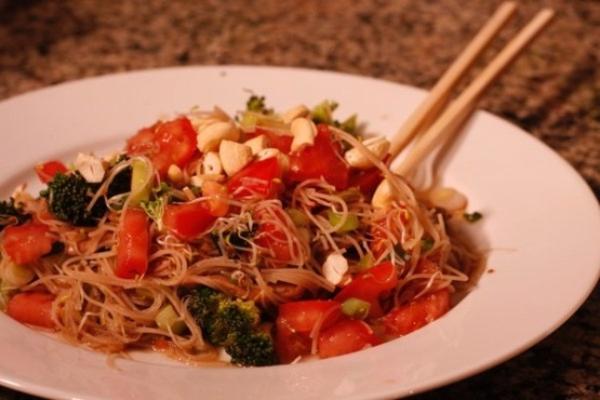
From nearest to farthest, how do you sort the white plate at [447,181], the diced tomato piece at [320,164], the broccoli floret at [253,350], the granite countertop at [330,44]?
the white plate at [447,181] → the broccoli floret at [253,350] → the diced tomato piece at [320,164] → the granite countertop at [330,44]

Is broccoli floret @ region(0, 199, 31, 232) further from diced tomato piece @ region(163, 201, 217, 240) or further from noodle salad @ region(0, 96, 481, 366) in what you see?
diced tomato piece @ region(163, 201, 217, 240)

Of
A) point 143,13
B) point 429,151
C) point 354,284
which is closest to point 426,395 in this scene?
point 354,284

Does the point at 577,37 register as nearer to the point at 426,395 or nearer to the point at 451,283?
the point at 451,283

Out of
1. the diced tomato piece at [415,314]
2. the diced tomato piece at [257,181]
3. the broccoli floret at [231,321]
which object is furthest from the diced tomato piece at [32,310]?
the diced tomato piece at [415,314]

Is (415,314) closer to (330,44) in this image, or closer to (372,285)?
(372,285)

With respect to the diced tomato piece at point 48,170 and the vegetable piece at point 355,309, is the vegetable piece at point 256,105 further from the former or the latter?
the vegetable piece at point 355,309

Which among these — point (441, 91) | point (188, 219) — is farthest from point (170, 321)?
point (441, 91)

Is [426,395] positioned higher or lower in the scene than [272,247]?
lower
